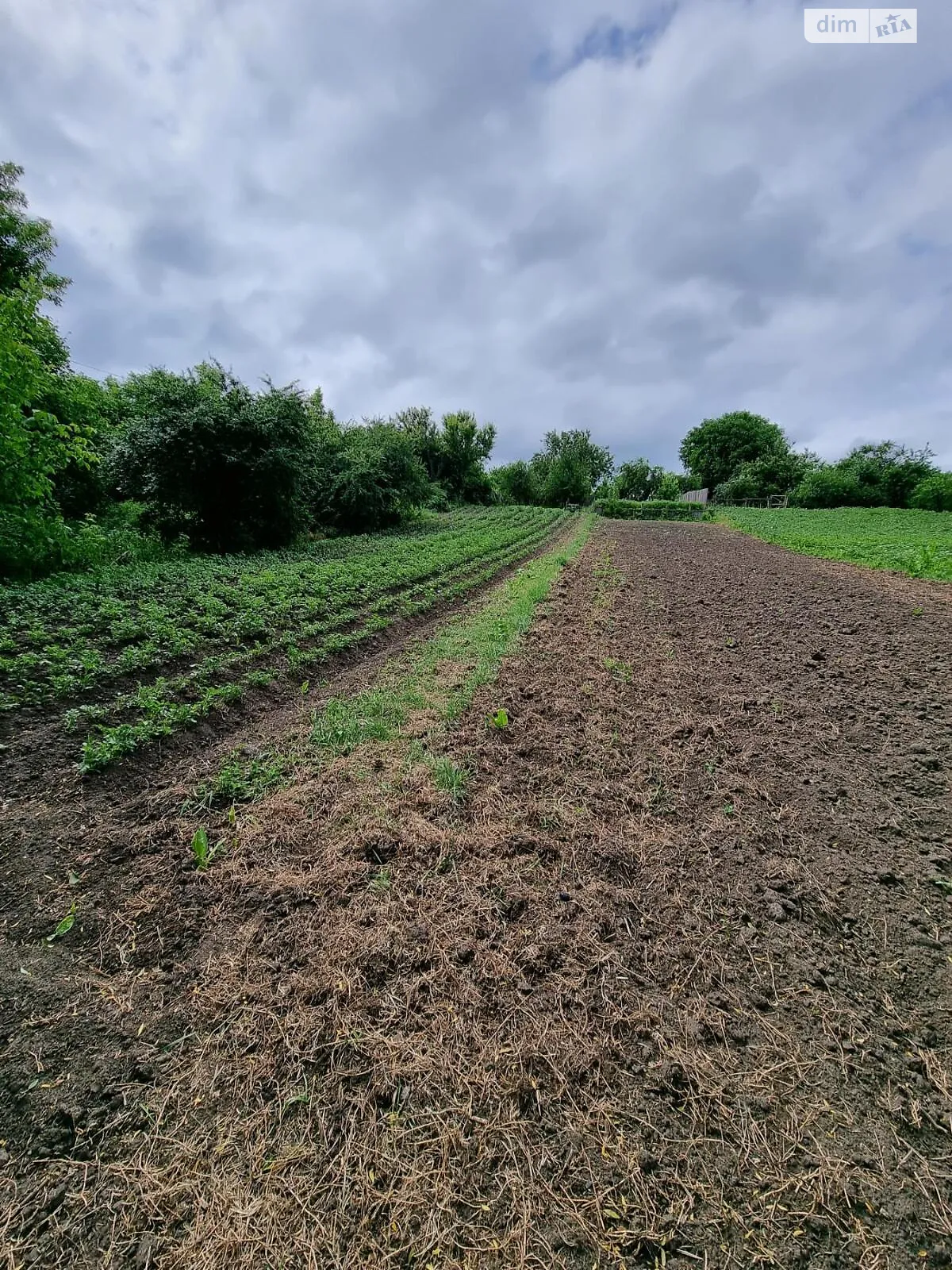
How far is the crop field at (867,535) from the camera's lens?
1183 cm

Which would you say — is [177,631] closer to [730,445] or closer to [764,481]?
[764,481]

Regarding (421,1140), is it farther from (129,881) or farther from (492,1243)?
(129,881)

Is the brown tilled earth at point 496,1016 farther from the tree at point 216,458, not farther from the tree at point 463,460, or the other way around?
the tree at point 463,460

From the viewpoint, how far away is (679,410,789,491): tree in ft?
212

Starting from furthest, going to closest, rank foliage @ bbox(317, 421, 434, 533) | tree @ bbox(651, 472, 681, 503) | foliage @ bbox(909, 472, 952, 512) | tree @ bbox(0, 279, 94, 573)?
tree @ bbox(651, 472, 681, 503)
foliage @ bbox(909, 472, 952, 512)
foliage @ bbox(317, 421, 434, 533)
tree @ bbox(0, 279, 94, 573)

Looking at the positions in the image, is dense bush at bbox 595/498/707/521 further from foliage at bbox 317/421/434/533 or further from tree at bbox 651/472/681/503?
foliage at bbox 317/421/434/533

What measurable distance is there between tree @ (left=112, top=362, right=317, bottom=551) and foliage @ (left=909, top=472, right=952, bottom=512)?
1676 inches

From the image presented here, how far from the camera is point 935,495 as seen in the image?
34.0m

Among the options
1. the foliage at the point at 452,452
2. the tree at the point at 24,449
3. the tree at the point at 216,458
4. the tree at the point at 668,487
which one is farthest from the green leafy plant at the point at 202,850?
the tree at the point at 668,487

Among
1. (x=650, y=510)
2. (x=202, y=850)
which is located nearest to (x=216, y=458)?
(x=202, y=850)

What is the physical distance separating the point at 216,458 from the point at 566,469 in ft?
157

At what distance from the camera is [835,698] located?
4.61 meters

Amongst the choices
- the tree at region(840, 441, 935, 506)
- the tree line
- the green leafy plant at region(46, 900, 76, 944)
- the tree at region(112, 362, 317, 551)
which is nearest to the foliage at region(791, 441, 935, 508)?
the tree at region(840, 441, 935, 506)

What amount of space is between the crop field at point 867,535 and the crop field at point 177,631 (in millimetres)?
11054
